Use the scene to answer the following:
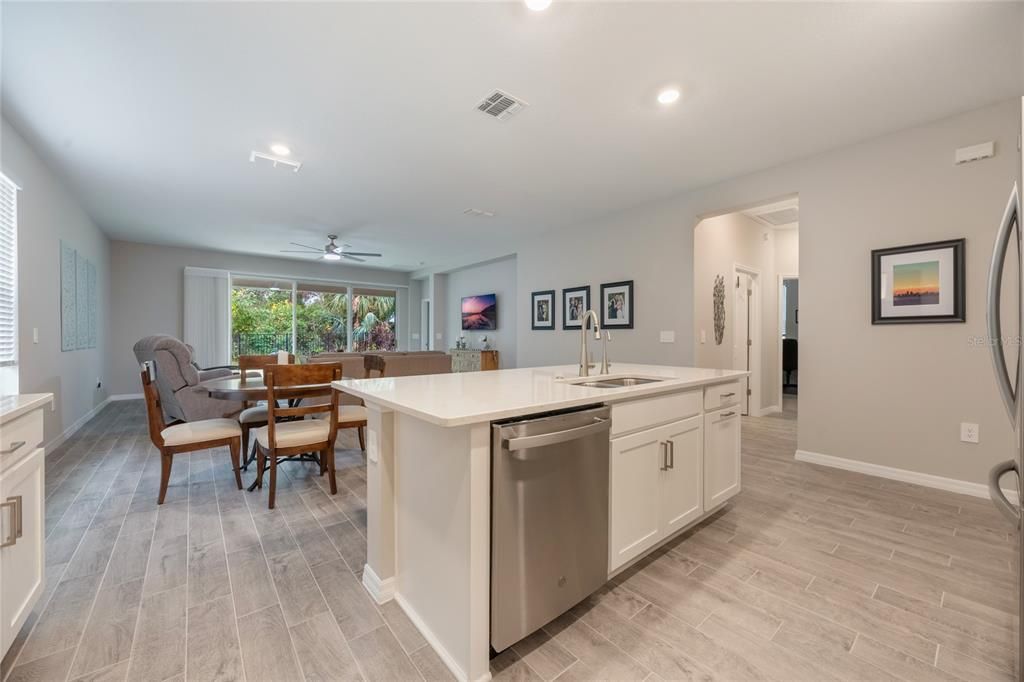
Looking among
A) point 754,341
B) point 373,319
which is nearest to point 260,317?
point 373,319

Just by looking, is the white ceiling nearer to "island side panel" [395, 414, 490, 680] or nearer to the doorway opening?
the doorway opening

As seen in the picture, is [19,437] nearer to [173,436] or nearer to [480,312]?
[173,436]

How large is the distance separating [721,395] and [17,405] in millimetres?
3070

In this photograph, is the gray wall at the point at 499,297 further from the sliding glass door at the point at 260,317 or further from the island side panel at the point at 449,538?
the island side panel at the point at 449,538

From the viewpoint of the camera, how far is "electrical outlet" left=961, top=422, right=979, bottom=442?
277 centimetres

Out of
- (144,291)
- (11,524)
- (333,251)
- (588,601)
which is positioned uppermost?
(333,251)

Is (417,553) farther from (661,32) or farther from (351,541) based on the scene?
(661,32)

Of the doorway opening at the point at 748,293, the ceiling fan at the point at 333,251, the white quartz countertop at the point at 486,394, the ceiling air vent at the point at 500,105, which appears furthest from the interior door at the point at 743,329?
the ceiling fan at the point at 333,251

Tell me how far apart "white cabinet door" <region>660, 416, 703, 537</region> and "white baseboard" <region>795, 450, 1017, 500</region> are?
6.82ft

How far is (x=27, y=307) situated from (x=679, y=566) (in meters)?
5.17

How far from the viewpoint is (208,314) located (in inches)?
294

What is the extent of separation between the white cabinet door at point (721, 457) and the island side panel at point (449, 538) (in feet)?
4.88

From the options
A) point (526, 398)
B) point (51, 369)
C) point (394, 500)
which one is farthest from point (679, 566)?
point (51, 369)

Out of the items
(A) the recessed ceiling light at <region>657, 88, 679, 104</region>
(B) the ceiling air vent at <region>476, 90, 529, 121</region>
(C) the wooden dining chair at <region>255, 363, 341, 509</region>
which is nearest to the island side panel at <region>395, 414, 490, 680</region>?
(C) the wooden dining chair at <region>255, 363, 341, 509</region>
